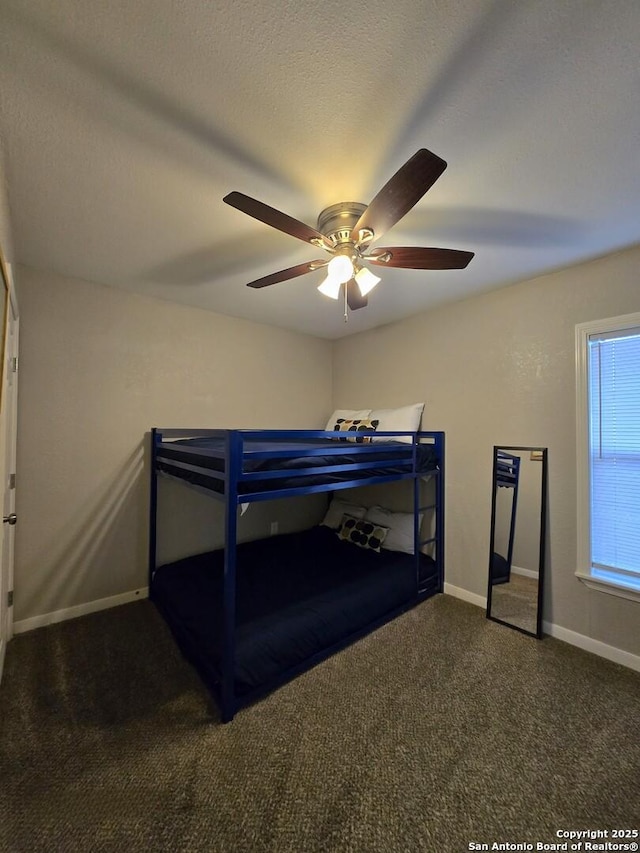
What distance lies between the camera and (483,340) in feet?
8.91

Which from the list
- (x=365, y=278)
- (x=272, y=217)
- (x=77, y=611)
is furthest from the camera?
(x=77, y=611)

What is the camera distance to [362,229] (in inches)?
55.7

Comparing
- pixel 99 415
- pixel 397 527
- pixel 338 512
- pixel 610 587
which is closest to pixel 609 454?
pixel 610 587

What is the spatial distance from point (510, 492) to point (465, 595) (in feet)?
3.17

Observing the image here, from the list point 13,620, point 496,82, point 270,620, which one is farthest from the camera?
point 13,620

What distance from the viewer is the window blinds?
201 centimetres

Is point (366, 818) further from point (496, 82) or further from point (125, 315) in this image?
point (125, 315)

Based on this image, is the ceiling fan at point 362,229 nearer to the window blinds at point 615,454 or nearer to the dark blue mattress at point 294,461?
the dark blue mattress at point 294,461

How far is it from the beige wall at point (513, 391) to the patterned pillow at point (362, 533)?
0.59m

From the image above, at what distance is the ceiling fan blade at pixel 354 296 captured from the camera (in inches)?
77.3

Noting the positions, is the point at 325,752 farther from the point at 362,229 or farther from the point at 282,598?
the point at 362,229

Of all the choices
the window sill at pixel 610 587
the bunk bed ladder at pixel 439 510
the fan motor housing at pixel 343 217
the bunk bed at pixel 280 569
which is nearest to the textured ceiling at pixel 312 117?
the fan motor housing at pixel 343 217

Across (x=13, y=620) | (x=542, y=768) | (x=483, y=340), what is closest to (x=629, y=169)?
(x=483, y=340)

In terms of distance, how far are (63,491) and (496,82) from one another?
3.18 m
